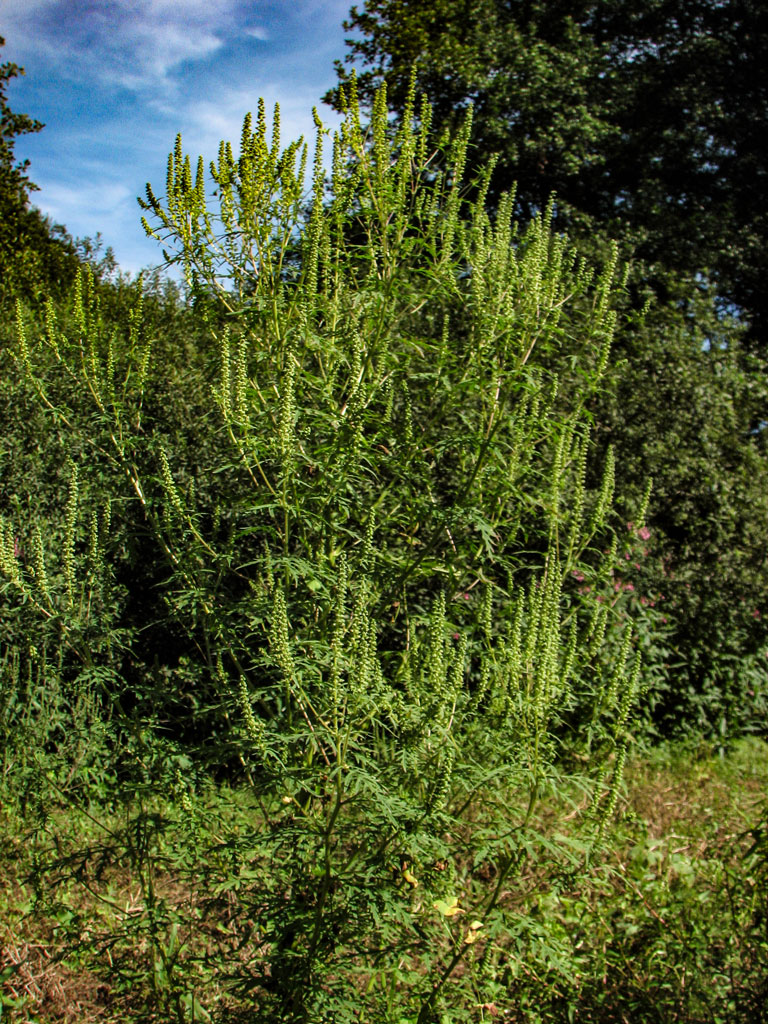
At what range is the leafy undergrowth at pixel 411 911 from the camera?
8.69 ft

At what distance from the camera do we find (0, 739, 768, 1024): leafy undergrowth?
104 inches

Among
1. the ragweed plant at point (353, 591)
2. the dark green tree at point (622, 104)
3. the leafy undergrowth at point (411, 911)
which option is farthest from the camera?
the dark green tree at point (622, 104)

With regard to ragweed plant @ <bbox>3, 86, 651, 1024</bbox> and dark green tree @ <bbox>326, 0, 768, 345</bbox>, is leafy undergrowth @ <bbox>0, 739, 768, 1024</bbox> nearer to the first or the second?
ragweed plant @ <bbox>3, 86, 651, 1024</bbox>

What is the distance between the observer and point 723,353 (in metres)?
7.95

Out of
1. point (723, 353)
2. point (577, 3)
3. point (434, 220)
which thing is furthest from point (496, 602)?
point (577, 3)

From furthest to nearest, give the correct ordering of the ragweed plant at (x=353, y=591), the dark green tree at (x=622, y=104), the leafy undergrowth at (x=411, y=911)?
the dark green tree at (x=622, y=104) → the leafy undergrowth at (x=411, y=911) → the ragweed plant at (x=353, y=591)

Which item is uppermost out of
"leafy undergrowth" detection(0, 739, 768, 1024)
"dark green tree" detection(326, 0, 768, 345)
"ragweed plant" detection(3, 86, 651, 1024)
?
"dark green tree" detection(326, 0, 768, 345)

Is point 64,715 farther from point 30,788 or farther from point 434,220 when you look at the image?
point 434,220

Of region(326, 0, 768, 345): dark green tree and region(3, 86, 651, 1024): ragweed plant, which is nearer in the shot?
region(3, 86, 651, 1024): ragweed plant

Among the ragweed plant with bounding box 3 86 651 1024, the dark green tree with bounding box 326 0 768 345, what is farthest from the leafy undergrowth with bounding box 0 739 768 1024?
the dark green tree with bounding box 326 0 768 345

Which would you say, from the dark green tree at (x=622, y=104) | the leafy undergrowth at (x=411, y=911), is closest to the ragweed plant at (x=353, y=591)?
the leafy undergrowth at (x=411, y=911)

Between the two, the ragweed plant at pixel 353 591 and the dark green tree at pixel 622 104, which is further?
the dark green tree at pixel 622 104

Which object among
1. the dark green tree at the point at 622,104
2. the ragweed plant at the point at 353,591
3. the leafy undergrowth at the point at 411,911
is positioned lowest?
the leafy undergrowth at the point at 411,911

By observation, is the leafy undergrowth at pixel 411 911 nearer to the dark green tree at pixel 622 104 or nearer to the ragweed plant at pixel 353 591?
the ragweed plant at pixel 353 591
